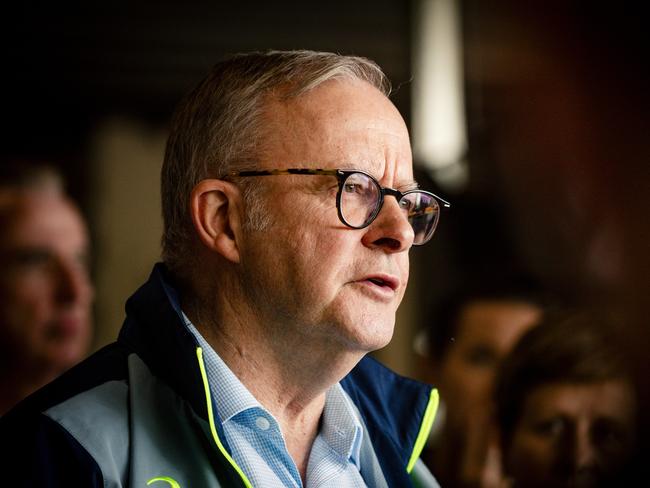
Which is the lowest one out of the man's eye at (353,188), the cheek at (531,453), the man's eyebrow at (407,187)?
the cheek at (531,453)

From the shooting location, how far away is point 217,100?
55.4 inches

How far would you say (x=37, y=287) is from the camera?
2.87m

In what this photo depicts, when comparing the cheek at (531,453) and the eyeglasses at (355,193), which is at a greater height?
the eyeglasses at (355,193)

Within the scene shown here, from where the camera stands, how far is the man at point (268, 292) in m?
1.22

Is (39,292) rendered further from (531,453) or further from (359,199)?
(359,199)

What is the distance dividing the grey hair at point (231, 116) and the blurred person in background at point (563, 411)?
1346 millimetres

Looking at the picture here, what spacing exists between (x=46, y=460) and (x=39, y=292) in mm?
1866

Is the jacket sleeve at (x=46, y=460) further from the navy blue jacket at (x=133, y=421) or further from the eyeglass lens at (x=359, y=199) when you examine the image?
the eyeglass lens at (x=359, y=199)

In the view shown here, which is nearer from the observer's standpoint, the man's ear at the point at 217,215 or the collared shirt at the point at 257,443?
the collared shirt at the point at 257,443

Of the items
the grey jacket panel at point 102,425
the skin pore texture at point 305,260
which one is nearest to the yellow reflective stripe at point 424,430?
the skin pore texture at point 305,260

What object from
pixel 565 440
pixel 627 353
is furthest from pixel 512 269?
pixel 565 440

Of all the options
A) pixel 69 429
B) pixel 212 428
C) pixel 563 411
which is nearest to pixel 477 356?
pixel 563 411

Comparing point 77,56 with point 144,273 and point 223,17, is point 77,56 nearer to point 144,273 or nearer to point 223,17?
point 223,17

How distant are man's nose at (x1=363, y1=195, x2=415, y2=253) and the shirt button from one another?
12.9 inches
